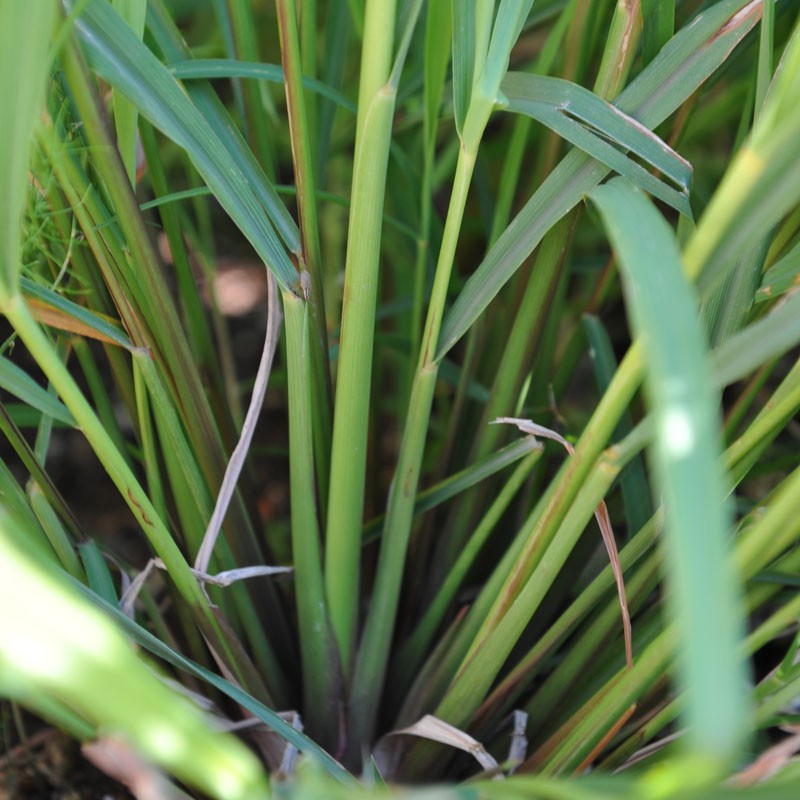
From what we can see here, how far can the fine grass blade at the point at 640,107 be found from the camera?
1.30ft

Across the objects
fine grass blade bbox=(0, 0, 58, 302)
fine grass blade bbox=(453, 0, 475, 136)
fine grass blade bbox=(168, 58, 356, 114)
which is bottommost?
fine grass blade bbox=(0, 0, 58, 302)

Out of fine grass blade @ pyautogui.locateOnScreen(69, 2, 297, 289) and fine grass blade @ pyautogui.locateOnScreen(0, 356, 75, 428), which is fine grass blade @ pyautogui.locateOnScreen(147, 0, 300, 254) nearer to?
fine grass blade @ pyautogui.locateOnScreen(69, 2, 297, 289)

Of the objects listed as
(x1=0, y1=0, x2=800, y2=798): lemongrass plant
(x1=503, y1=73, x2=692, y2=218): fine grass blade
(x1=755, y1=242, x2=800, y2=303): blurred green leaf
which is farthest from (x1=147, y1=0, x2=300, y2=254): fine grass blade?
(x1=755, y1=242, x2=800, y2=303): blurred green leaf

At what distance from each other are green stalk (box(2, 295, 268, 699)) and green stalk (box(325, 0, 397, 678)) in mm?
64

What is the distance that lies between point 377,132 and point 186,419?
184 millimetres

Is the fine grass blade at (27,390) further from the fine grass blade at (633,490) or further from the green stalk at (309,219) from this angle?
the fine grass blade at (633,490)

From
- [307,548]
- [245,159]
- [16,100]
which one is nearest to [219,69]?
[245,159]

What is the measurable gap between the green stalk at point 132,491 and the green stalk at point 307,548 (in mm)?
37

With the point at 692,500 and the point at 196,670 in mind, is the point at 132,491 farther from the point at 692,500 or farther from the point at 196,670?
the point at 692,500

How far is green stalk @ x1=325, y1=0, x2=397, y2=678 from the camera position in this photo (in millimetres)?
356

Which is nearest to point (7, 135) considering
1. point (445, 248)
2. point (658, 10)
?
point (445, 248)

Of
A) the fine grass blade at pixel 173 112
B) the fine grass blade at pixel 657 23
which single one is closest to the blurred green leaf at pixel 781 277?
the fine grass blade at pixel 657 23

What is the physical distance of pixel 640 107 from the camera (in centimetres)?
40

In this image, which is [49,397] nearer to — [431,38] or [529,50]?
[431,38]
